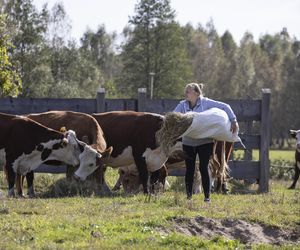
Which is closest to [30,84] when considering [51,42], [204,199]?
[51,42]

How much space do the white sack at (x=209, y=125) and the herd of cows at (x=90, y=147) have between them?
4.82 feet

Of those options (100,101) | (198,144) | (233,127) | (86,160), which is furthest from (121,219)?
(100,101)

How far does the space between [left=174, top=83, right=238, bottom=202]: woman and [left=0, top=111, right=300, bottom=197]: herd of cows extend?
1284mm

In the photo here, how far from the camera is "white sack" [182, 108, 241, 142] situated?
10.9 meters

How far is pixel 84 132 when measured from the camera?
13.8 m

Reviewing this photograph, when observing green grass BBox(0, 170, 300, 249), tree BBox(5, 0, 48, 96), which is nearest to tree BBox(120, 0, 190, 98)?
tree BBox(5, 0, 48, 96)

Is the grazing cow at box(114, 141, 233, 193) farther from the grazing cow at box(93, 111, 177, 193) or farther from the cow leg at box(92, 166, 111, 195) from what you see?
the cow leg at box(92, 166, 111, 195)

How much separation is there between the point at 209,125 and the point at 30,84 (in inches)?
1674

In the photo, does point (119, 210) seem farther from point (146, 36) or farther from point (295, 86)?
point (295, 86)

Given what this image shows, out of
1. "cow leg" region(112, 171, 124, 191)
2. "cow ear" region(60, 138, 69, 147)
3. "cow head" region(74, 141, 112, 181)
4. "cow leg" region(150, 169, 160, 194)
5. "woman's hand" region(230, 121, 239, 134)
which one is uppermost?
"woman's hand" region(230, 121, 239, 134)

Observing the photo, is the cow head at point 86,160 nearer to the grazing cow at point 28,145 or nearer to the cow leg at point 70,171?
the grazing cow at point 28,145

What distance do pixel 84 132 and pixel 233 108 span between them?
374 cm

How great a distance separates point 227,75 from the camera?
269 ft

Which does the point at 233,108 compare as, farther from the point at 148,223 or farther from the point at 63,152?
the point at 148,223
